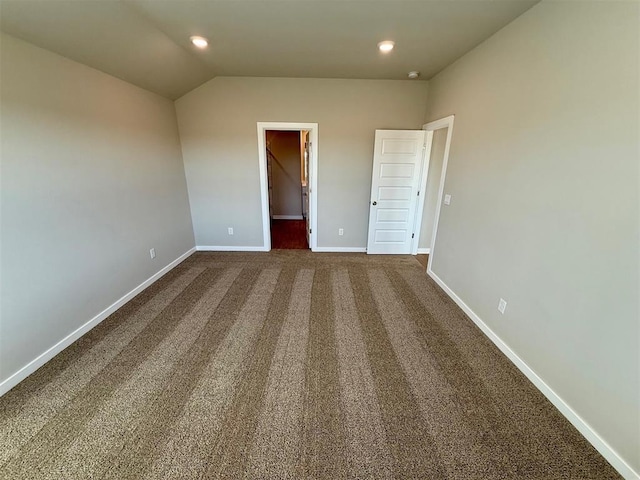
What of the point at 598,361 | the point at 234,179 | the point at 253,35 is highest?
the point at 253,35

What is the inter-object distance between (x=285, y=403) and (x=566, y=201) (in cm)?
222

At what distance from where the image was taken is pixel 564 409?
1571mm

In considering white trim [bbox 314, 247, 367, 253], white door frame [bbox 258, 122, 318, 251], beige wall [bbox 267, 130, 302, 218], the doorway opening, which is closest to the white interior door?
white trim [bbox 314, 247, 367, 253]

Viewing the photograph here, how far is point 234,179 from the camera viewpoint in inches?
155

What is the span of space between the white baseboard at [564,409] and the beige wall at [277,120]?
2430mm

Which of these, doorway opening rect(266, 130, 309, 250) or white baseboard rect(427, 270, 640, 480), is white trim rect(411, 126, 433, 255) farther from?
doorway opening rect(266, 130, 309, 250)

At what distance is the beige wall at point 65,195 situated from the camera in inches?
67.1

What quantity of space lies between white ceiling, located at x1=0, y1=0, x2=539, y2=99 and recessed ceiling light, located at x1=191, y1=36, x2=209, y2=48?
2.6 inches

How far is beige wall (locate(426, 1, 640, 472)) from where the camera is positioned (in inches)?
50.0

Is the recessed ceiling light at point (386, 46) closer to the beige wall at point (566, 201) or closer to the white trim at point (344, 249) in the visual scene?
the beige wall at point (566, 201)

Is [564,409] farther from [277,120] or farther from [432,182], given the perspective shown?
[277,120]

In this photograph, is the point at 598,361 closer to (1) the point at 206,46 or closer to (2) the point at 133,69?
(1) the point at 206,46

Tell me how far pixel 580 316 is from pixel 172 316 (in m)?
3.23

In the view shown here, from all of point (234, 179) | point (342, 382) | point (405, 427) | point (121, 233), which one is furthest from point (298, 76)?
point (405, 427)
